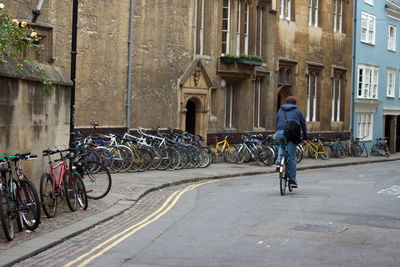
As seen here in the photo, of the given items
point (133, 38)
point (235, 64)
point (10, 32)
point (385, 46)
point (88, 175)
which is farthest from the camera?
point (385, 46)

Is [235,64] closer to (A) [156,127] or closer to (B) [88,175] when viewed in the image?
(A) [156,127]

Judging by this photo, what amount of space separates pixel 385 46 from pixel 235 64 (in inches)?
843

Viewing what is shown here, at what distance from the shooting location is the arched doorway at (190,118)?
2917 cm

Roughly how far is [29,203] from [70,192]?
2356mm

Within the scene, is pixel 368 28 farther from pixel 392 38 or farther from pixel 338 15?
pixel 392 38

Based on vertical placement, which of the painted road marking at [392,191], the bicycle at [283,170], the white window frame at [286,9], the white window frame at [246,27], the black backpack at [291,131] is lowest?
the painted road marking at [392,191]

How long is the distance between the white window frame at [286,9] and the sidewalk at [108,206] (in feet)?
38.0

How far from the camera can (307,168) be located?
1096 inches

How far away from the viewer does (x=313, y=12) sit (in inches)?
1512

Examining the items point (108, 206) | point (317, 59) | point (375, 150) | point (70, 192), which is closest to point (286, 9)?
point (317, 59)

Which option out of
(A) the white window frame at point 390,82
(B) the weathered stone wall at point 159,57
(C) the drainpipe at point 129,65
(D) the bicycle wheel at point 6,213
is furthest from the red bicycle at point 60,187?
(A) the white window frame at point 390,82

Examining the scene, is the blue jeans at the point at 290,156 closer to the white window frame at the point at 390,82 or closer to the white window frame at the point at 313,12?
the white window frame at the point at 313,12

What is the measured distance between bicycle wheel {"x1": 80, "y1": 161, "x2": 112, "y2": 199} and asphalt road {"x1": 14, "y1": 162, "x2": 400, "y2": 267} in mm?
1198

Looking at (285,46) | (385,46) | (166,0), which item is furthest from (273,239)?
(385,46)
